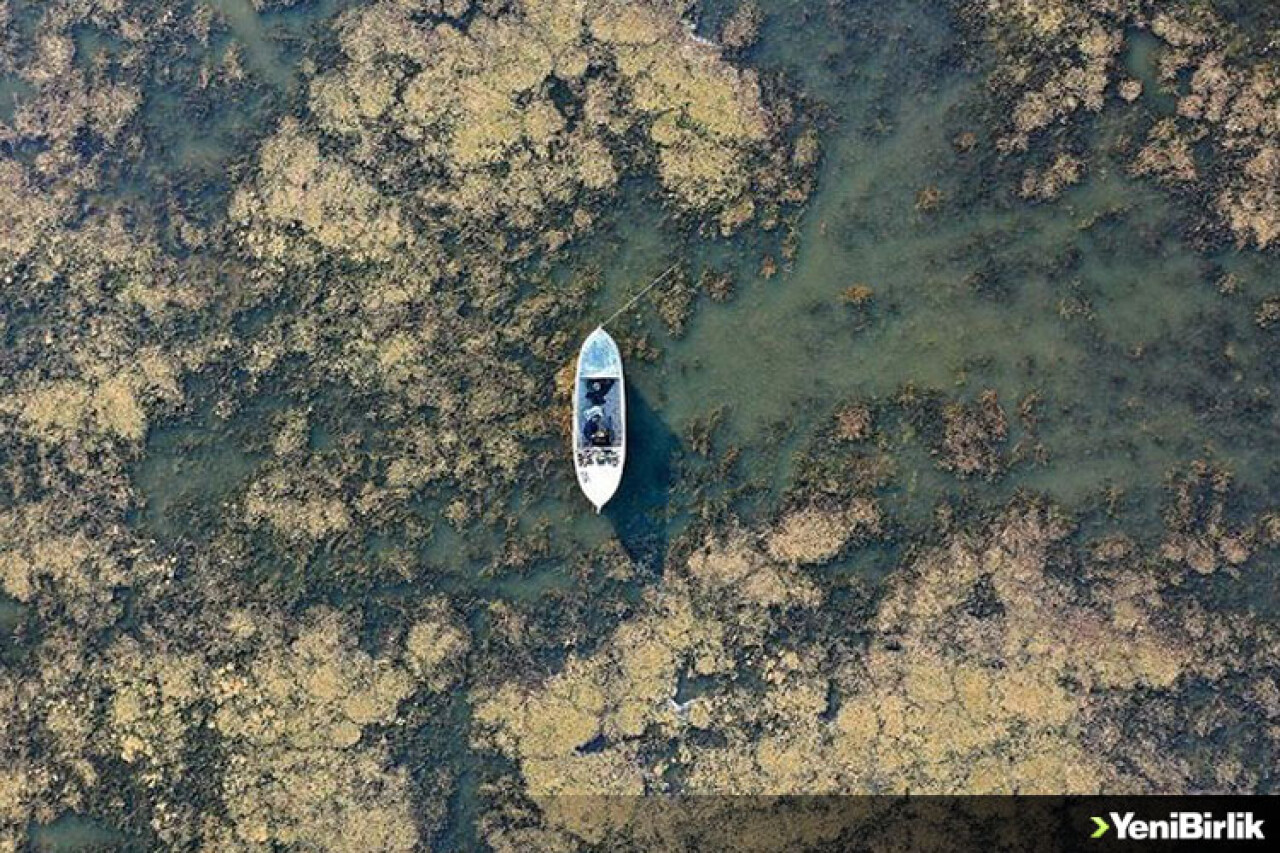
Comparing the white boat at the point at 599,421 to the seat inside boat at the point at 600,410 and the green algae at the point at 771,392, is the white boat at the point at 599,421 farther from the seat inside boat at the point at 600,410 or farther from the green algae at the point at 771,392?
the green algae at the point at 771,392

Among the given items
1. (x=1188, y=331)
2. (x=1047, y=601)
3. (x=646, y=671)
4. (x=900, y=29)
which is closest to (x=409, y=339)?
(x=646, y=671)

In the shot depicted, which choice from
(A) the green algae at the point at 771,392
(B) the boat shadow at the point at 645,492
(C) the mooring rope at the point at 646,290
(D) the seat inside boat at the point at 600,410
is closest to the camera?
(D) the seat inside boat at the point at 600,410

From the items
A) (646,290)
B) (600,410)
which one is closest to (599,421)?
(600,410)

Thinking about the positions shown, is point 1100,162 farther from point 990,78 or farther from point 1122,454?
point 1122,454

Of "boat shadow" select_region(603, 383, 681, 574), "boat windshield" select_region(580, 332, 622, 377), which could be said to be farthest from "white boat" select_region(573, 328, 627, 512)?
"boat shadow" select_region(603, 383, 681, 574)

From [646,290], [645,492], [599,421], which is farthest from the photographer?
[646,290]

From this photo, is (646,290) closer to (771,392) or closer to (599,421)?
(599,421)

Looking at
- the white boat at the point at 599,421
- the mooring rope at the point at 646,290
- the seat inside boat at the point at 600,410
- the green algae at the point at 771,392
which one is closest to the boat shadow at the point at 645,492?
the green algae at the point at 771,392
